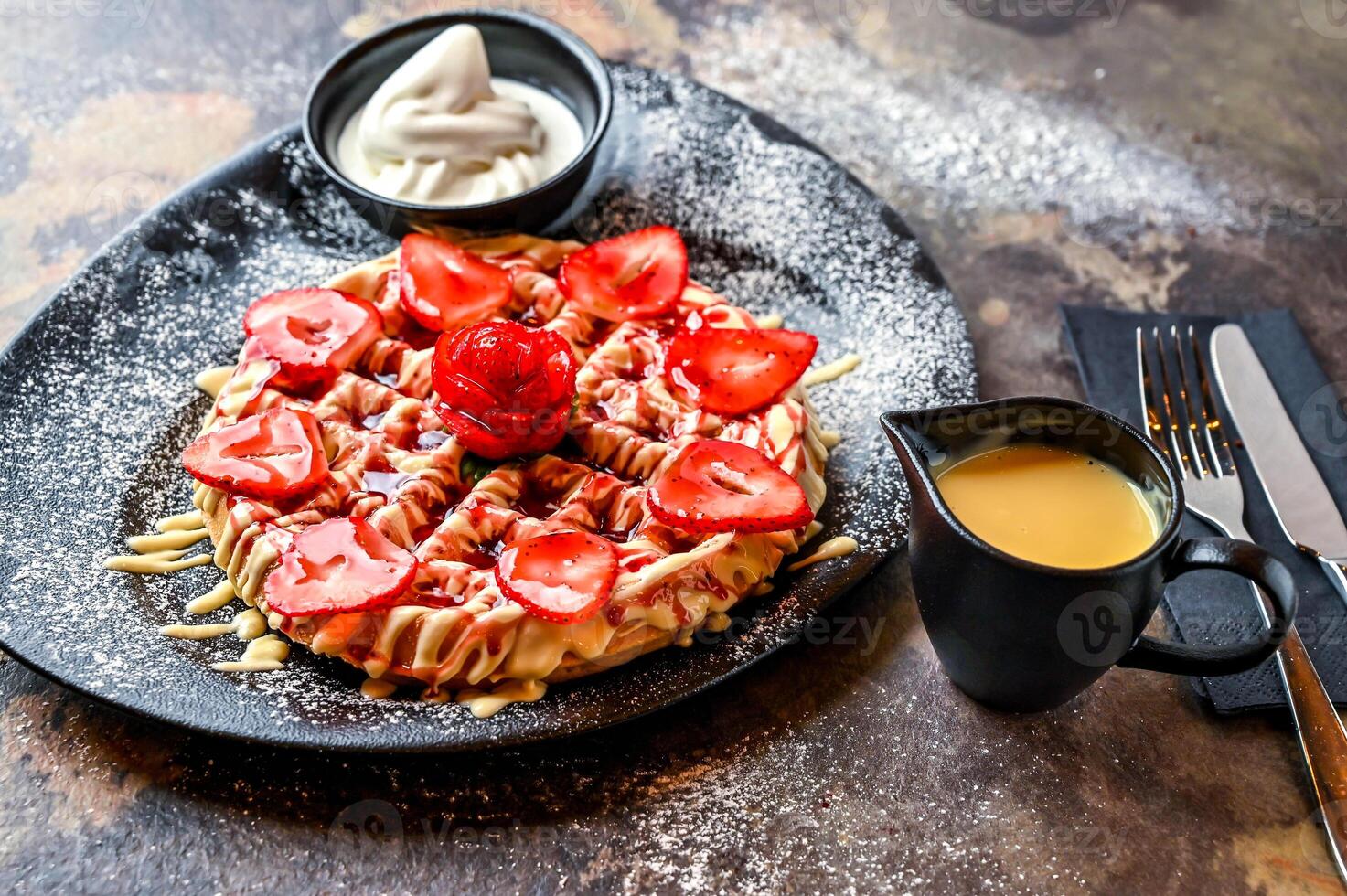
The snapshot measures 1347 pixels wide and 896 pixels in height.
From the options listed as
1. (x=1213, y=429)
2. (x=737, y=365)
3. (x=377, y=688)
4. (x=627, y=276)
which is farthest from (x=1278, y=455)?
(x=377, y=688)

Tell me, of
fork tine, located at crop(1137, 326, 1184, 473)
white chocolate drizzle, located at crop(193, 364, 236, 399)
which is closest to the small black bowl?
white chocolate drizzle, located at crop(193, 364, 236, 399)

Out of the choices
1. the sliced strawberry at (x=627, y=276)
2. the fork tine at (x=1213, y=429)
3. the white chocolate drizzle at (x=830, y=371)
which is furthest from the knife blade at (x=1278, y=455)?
the sliced strawberry at (x=627, y=276)

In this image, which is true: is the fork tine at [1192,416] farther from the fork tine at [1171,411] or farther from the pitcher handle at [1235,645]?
the pitcher handle at [1235,645]

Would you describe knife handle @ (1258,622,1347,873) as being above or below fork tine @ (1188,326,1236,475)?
below

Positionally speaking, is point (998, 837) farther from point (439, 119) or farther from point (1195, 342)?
point (439, 119)

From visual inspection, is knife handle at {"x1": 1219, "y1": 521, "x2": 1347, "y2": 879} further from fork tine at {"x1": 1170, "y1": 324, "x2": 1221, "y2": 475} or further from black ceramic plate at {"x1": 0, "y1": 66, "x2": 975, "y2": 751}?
black ceramic plate at {"x1": 0, "y1": 66, "x2": 975, "y2": 751}

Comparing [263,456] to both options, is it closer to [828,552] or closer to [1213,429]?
[828,552]
